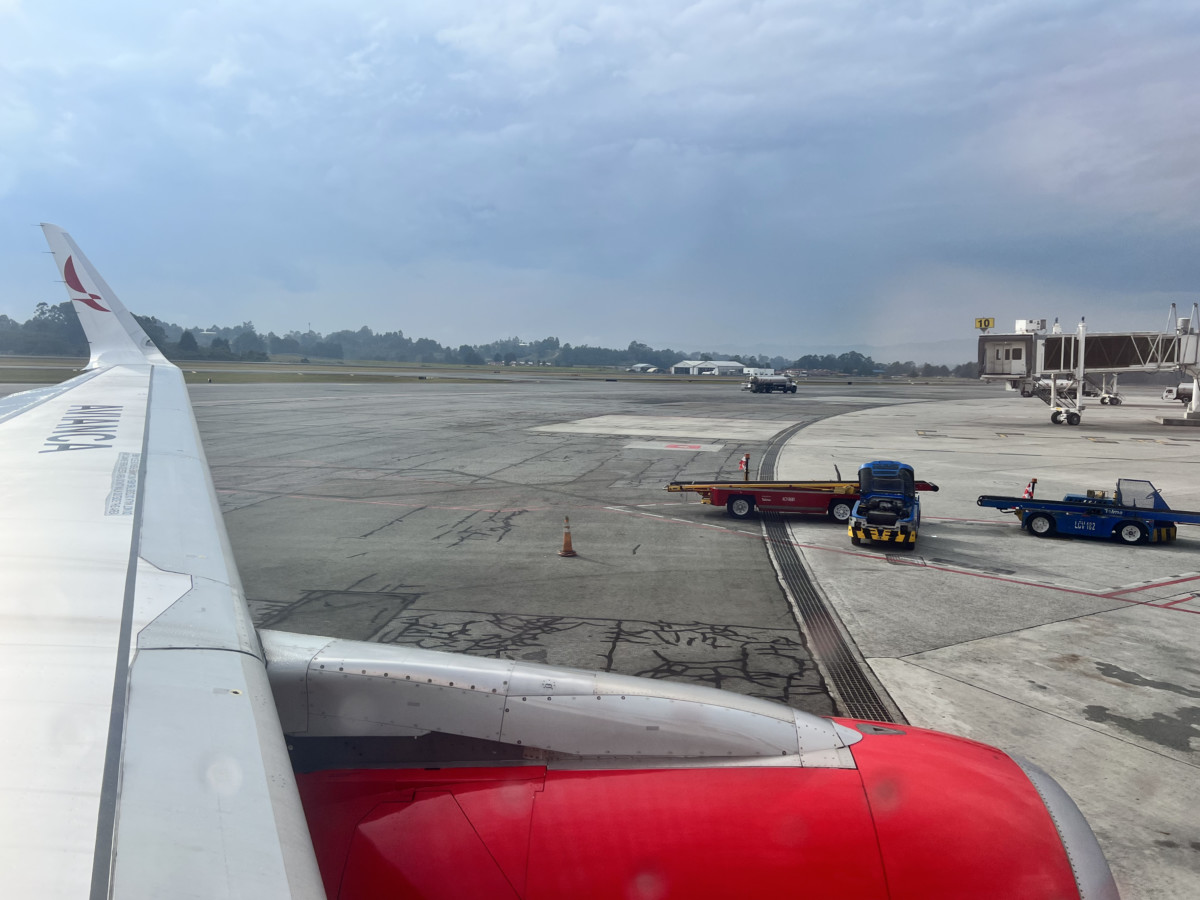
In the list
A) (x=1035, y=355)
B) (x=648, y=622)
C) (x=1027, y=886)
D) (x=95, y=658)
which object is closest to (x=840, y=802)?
(x=1027, y=886)

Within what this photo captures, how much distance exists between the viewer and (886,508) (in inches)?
701

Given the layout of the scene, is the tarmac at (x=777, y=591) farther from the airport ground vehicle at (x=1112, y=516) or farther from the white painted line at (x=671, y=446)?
the white painted line at (x=671, y=446)

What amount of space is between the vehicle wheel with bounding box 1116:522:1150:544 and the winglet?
21.6 meters

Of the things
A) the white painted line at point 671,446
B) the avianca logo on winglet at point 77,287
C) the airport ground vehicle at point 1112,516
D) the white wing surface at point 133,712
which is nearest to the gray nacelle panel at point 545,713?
the white wing surface at point 133,712

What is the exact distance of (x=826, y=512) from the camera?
2016cm

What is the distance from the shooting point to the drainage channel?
31.0ft

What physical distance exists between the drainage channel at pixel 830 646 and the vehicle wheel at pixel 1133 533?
24.8 feet

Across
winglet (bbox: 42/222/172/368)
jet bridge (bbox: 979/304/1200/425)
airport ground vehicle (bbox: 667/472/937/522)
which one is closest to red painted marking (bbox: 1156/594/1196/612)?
airport ground vehicle (bbox: 667/472/937/522)

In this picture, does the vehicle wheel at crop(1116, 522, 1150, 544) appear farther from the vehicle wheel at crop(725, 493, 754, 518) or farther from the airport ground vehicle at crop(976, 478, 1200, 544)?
the vehicle wheel at crop(725, 493, 754, 518)

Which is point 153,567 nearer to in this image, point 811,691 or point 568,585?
point 811,691

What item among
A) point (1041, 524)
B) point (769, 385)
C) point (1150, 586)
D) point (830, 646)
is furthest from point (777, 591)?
point (769, 385)

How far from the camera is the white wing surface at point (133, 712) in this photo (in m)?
2.29

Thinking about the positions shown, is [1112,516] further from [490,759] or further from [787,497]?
[490,759]

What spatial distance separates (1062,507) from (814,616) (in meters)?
9.15
